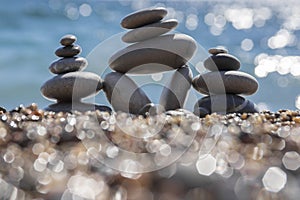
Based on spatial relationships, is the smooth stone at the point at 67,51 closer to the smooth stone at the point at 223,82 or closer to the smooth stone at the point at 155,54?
the smooth stone at the point at 155,54

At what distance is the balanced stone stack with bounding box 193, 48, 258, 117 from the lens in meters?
3.03

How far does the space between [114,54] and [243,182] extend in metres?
2.32

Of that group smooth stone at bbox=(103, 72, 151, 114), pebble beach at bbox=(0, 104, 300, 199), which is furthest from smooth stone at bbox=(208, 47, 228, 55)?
pebble beach at bbox=(0, 104, 300, 199)

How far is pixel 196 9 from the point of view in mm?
A: 13094

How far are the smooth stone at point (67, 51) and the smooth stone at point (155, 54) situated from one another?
0.33m

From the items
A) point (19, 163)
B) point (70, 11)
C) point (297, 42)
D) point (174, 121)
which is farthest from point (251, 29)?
point (19, 163)

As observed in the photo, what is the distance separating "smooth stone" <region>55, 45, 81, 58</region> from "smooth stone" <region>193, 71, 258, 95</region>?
0.88 meters

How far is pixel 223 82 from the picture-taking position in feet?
10.3

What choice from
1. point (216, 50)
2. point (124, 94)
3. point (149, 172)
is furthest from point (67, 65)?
point (149, 172)

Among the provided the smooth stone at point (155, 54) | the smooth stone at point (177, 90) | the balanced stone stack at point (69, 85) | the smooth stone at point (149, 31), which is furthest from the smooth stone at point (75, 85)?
the smooth stone at point (177, 90)

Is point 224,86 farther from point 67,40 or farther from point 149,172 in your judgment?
point 149,172

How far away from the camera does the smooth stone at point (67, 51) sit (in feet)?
10.7

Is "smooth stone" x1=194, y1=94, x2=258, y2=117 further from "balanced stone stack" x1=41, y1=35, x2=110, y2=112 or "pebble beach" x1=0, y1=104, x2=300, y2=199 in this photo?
"pebble beach" x1=0, y1=104, x2=300, y2=199

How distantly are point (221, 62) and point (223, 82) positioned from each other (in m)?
0.18
